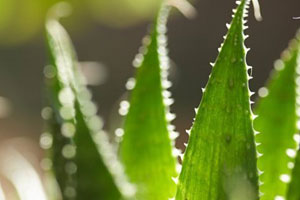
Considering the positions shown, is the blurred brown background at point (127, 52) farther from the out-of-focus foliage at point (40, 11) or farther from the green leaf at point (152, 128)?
the green leaf at point (152, 128)

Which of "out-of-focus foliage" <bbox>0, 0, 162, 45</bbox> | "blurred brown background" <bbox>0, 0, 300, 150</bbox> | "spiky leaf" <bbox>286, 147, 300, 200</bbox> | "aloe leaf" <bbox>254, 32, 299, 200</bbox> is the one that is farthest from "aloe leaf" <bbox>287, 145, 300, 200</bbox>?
"blurred brown background" <bbox>0, 0, 300, 150</bbox>

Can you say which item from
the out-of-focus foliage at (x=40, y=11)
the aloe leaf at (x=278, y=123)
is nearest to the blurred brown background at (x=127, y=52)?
the out-of-focus foliage at (x=40, y=11)

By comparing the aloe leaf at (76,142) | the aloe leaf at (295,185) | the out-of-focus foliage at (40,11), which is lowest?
the aloe leaf at (295,185)

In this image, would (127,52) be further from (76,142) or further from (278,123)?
(76,142)

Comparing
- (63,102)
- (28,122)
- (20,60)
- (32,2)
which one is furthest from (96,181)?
(20,60)

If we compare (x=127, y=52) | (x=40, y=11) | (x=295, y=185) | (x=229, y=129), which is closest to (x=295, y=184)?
(x=295, y=185)

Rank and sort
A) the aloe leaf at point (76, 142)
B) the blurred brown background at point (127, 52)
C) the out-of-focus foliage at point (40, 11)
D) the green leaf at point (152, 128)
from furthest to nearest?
1. the blurred brown background at point (127, 52)
2. the out-of-focus foliage at point (40, 11)
3. the green leaf at point (152, 128)
4. the aloe leaf at point (76, 142)

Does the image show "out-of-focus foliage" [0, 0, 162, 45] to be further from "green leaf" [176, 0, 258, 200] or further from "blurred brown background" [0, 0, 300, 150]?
"green leaf" [176, 0, 258, 200]

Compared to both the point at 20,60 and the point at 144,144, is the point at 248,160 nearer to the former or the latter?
the point at 144,144
